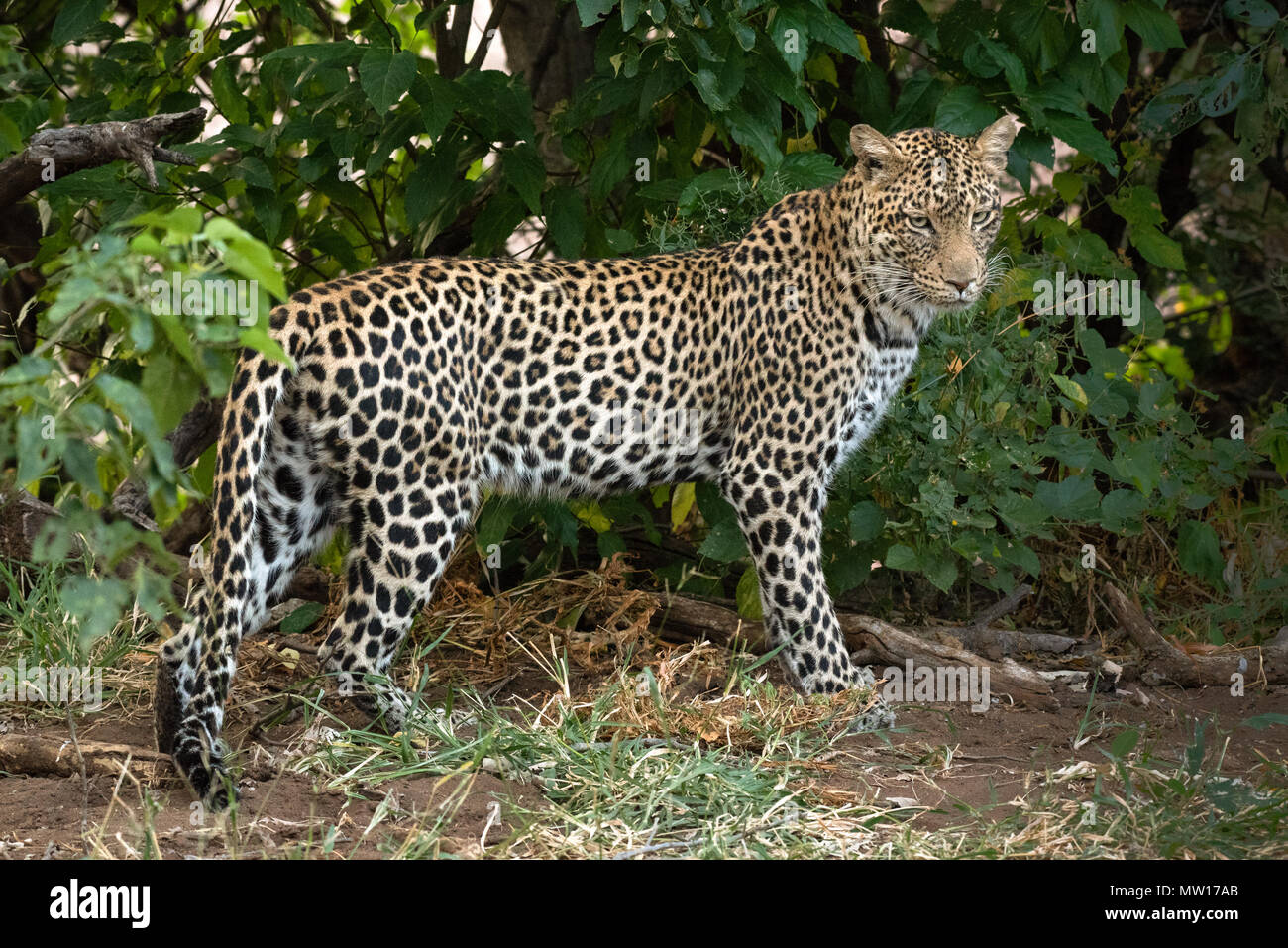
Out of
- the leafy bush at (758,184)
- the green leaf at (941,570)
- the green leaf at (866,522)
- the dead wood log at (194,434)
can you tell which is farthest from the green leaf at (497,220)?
the green leaf at (941,570)

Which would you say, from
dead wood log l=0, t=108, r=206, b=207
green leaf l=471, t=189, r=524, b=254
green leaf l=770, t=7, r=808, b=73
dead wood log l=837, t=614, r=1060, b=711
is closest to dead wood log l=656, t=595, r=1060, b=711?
dead wood log l=837, t=614, r=1060, b=711

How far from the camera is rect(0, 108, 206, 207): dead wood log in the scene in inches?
204

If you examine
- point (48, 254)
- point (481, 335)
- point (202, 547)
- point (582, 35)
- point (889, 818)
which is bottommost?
point (889, 818)

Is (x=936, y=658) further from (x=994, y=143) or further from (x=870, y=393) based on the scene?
(x=994, y=143)

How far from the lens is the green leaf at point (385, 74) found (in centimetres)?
575

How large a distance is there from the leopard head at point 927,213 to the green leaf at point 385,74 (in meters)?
1.87

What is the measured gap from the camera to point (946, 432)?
6281 millimetres

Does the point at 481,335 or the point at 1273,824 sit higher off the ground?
the point at 481,335

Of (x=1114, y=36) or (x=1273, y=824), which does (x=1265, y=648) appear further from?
(x=1114, y=36)

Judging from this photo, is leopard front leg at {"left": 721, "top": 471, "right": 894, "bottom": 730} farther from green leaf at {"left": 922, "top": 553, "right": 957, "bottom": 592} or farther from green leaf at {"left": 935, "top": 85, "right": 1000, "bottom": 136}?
green leaf at {"left": 935, "top": 85, "right": 1000, "bottom": 136}

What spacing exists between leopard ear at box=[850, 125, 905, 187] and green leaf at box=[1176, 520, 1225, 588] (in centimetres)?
237

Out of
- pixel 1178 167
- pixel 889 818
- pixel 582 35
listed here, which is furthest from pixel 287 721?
pixel 1178 167

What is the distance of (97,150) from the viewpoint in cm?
538
